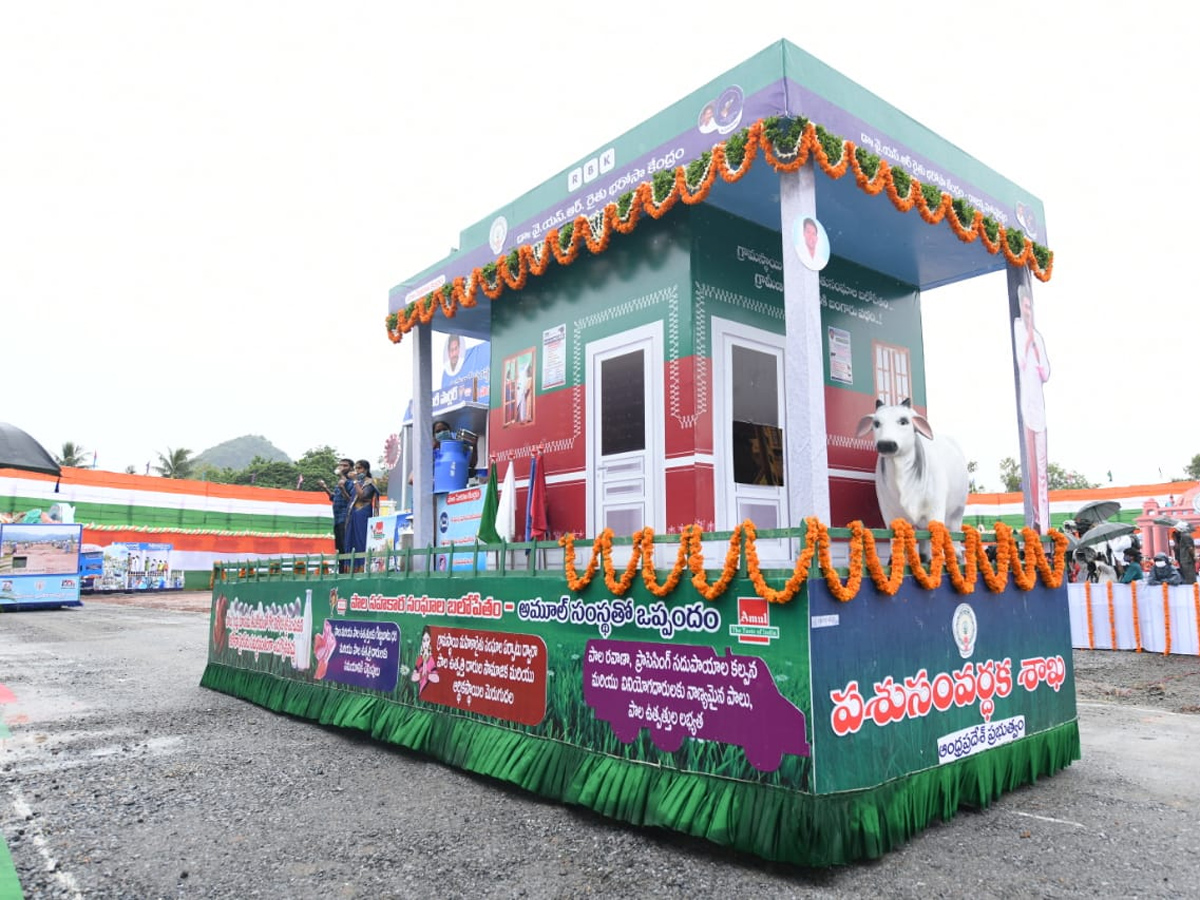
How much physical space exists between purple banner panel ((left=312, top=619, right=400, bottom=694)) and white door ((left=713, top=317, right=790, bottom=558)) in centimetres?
306

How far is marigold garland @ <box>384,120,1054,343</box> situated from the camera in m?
4.68

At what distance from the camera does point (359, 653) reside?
7.12 metres

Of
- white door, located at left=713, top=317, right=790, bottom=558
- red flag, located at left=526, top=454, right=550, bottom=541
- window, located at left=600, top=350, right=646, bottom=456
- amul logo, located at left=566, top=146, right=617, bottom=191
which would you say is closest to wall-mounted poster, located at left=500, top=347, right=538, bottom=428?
red flag, located at left=526, top=454, right=550, bottom=541

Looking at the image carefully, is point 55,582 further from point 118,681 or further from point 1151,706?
point 1151,706

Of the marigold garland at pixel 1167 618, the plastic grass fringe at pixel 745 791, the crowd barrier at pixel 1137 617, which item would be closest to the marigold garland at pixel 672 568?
the plastic grass fringe at pixel 745 791

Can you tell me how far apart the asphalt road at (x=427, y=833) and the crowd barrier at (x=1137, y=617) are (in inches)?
193

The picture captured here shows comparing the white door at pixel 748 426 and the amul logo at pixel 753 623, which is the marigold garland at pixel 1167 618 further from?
the amul logo at pixel 753 623

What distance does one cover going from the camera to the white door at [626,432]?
6.32 meters

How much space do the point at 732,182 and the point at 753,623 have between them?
2.81 meters

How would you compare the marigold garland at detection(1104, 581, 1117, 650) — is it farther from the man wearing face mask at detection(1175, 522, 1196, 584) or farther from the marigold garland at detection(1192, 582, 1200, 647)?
the man wearing face mask at detection(1175, 522, 1196, 584)

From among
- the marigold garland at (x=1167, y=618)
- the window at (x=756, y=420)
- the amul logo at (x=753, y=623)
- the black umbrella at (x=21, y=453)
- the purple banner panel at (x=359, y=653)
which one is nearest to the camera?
the amul logo at (x=753, y=623)

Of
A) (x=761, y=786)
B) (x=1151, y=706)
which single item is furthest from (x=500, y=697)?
(x=1151, y=706)

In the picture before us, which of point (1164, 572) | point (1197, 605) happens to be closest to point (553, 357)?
point (1197, 605)

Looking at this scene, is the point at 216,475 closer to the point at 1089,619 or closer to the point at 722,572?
the point at 1089,619
